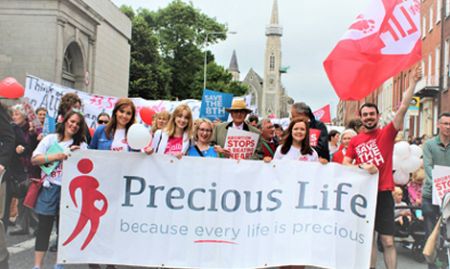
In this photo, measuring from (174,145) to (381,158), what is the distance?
2.10m

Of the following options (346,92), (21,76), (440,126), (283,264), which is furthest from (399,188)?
(21,76)

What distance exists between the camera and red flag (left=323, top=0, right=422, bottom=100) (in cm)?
550

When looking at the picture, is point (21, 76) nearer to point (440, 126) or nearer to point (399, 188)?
point (399, 188)

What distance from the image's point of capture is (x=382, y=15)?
5.68 meters

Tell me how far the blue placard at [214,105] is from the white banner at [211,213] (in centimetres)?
680

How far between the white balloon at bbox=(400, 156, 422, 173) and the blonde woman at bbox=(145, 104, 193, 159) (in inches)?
140

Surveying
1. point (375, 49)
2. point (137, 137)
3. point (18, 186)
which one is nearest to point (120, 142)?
point (137, 137)

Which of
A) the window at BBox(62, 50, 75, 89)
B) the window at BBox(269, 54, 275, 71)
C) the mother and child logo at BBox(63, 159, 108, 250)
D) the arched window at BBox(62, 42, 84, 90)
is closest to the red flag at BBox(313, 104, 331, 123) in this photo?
the window at BBox(62, 50, 75, 89)

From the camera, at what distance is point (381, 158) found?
5387 mm

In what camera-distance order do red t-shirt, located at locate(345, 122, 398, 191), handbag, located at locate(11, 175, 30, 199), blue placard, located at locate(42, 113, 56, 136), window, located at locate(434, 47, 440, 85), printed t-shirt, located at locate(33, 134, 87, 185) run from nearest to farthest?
Answer: red t-shirt, located at locate(345, 122, 398, 191) → printed t-shirt, located at locate(33, 134, 87, 185) → blue placard, located at locate(42, 113, 56, 136) → handbag, located at locate(11, 175, 30, 199) → window, located at locate(434, 47, 440, 85)

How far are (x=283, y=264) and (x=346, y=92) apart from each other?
74.5 inches

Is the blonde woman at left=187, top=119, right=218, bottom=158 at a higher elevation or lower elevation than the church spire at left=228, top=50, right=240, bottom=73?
lower

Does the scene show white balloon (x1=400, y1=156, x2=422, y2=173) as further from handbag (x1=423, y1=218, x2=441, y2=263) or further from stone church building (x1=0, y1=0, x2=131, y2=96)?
stone church building (x1=0, y1=0, x2=131, y2=96)

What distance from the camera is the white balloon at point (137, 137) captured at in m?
5.29
